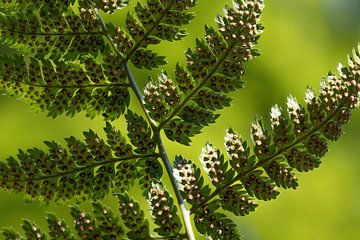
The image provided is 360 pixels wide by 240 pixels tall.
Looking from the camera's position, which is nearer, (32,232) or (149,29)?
(32,232)

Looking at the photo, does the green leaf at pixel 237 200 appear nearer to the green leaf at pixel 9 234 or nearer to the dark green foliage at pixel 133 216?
the dark green foliage at pixel 133 216

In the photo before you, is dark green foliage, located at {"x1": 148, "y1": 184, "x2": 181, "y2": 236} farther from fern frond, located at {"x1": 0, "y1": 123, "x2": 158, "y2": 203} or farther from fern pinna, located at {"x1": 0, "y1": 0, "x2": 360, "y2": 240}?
fern frond, located at {"x1": 0, "y1": 123, "x2": 158, "y2": 203}

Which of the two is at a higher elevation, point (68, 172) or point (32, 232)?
point (68, 172)

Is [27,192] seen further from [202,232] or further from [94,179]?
[202,232]

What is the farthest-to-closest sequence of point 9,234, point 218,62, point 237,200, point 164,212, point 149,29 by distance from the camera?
point 149,29, point 218,62, point 237,200, point 164,212, point 9,234

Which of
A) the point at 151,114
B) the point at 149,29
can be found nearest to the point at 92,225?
the point at 151,114

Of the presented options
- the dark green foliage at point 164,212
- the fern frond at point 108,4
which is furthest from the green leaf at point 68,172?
the fern frond at point 108,4

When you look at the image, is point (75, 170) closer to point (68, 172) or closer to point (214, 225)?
point (68, 172)
